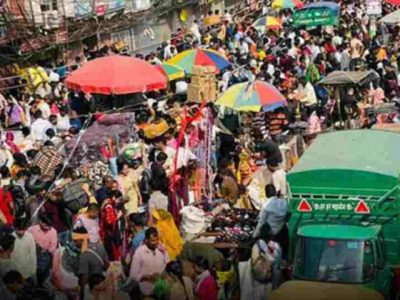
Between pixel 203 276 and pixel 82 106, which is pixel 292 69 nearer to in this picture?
pixel 82 106

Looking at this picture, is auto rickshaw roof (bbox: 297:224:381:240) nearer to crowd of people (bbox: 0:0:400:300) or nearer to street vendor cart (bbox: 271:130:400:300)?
street vendor cart (bbox: 271:130:400:300)

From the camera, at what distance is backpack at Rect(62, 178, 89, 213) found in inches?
451

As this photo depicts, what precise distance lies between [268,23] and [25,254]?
59.8 ft

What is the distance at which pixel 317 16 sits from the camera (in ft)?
79.4

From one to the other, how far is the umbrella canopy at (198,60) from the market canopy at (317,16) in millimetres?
5381

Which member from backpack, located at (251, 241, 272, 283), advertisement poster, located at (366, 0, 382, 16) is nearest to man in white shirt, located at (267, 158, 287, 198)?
backpack, located at (251, 241, 272, 283)

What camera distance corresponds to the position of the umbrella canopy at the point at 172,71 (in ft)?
59.8

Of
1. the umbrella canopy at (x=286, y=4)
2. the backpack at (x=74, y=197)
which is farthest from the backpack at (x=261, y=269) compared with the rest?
the umbrella canopy at (x=286, y=4)

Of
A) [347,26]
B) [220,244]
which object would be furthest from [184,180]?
[347,26]

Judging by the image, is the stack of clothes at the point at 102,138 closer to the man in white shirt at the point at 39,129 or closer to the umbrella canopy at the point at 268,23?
the man in white shirt at the point at 39,129

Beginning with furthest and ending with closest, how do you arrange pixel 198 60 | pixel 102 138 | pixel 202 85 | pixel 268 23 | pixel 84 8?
pixel 268 23 → pixel 84 8 → pixel 198 60 → pixel 202 85 → pixel 102 138

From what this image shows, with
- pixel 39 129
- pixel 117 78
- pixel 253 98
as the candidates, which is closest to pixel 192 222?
pixel 253 98

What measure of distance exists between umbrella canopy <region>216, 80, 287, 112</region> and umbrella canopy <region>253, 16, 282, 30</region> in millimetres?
11483

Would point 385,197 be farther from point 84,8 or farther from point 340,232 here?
point 84,8
